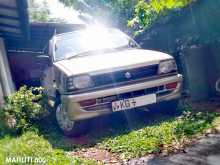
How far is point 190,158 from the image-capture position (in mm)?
4289

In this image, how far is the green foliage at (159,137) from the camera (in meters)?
4.78

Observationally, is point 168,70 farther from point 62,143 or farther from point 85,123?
point 62,143

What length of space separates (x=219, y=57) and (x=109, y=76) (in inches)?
110

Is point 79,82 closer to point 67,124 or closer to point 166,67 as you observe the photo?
point 67,124

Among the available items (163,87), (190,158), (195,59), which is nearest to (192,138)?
(190,158)

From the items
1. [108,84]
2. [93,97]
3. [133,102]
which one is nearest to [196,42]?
[133,102]

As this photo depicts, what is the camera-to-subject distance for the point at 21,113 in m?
6.70

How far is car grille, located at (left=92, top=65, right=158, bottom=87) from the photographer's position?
18.6 feet

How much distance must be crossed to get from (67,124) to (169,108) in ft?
5.84

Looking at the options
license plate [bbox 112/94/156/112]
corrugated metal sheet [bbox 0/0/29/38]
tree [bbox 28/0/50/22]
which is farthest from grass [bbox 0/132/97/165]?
tree [bbox 28/0/50/22]

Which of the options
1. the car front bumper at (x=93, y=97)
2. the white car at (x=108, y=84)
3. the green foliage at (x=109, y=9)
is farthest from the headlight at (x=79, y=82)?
the green foliage at (x=109, y=9)

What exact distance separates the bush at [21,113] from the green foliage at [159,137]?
1788 mm

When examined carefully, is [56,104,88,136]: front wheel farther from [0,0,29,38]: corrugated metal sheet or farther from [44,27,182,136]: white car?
[0,0,29,38]: corrugated metal sheet

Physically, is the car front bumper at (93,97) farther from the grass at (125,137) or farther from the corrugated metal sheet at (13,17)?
the corrugated metal sheet at (13,17)
